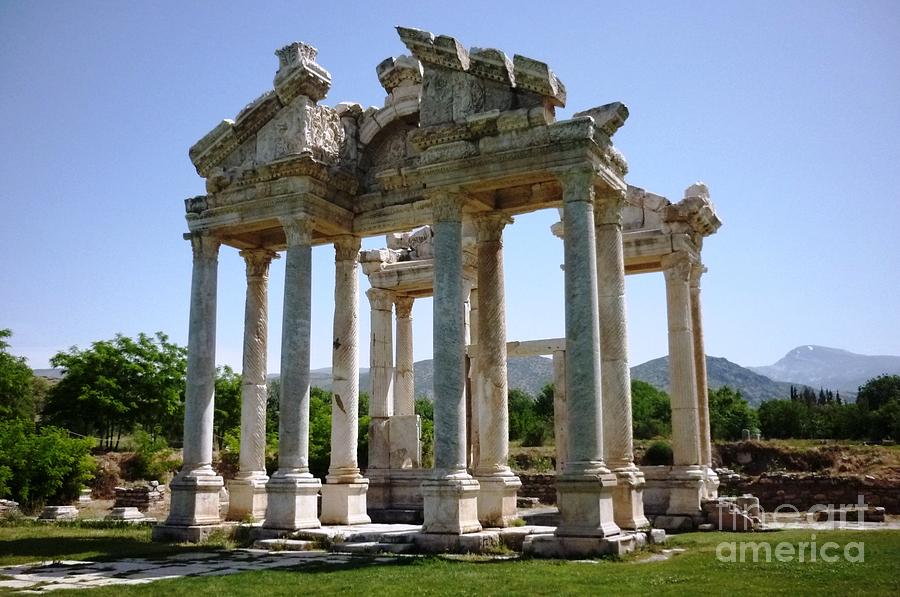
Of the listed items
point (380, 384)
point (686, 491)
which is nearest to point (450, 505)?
point (686, 491)

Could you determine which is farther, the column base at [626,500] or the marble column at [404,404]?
the marble column at [404,404]

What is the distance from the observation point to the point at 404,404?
84.4ft

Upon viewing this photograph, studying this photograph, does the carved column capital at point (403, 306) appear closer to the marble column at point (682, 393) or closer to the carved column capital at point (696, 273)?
the marble column at point (682, 393)

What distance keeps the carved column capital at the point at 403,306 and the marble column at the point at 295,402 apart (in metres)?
7.37

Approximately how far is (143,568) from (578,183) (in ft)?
35.0

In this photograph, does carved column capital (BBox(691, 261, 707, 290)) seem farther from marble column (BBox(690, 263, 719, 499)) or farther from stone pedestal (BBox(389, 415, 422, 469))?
stone pedestal (BBox(389, 415, 422, 469))

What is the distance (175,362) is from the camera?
57625 millimetres

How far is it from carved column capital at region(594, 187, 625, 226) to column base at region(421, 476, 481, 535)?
619 cm

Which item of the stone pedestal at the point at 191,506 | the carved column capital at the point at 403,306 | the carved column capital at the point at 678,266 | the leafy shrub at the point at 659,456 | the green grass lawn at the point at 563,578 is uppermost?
the carved column capital at the point at 678,266

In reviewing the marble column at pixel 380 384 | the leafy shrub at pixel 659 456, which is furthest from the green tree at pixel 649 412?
the marble column at pixel 380 384

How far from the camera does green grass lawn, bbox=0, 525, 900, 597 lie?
1054 centimetres

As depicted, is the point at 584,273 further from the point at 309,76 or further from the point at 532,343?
the point at 532,343

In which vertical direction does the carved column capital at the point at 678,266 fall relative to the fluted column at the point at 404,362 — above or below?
above

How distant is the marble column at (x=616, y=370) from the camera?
15.8 meters
